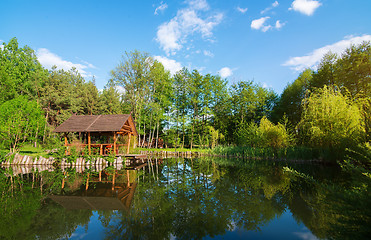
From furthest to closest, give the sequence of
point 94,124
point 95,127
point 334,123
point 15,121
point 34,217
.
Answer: point 94,124 → point 95,127 → point 15,121 → point 334,123 → point 34,217

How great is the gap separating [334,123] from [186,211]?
49.8 feet

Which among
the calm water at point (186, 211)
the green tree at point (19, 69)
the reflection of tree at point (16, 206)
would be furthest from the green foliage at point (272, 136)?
the green tree at point (19, 69)

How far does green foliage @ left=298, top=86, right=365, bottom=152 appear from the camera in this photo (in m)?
13.3

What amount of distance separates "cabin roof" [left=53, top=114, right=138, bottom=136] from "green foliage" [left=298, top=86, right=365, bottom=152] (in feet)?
59.1

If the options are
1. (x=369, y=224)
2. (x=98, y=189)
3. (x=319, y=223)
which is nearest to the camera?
(x=369, y=224)

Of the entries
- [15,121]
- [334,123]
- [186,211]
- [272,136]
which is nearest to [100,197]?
[186,211]

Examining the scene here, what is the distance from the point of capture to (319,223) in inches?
201

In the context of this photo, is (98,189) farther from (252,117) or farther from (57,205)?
(252,117)

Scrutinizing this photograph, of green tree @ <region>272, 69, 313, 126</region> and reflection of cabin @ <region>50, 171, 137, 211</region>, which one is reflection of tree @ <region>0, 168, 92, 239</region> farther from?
green tree @ <region>272, 69, 313, 126</region>

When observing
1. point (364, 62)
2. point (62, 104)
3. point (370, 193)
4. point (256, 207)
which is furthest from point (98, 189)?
point (364, 62)

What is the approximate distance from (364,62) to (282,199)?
2512 centimetres

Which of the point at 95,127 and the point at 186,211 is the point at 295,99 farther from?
the point at 186,211

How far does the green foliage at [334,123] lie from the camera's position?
13.3 metres

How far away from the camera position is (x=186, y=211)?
5895mm
